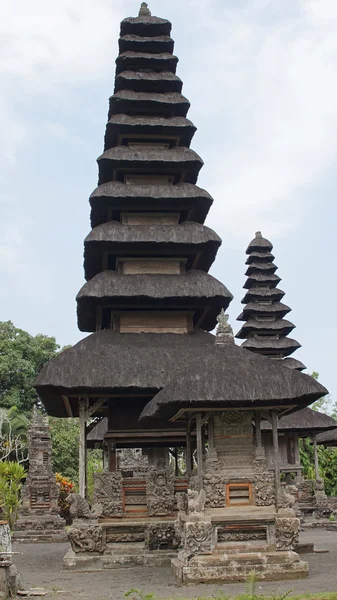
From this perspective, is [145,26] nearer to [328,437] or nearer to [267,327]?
[267,327]

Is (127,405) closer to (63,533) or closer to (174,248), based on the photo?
(174,248)

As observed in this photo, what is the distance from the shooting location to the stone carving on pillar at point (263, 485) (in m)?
13.2

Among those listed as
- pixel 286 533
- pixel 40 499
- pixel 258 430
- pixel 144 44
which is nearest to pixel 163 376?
pixel 258 430

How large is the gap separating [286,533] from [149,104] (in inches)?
569

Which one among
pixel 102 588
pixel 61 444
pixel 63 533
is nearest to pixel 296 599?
pixel 102 588

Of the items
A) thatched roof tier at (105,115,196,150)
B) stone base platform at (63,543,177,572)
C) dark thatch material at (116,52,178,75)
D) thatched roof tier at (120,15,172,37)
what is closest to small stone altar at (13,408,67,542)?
stone base platform at (63,543,177,572)

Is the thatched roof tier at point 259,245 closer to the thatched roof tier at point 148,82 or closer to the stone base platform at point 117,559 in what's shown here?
the thatched roof tier at point 148,82

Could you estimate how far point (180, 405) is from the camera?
42.6 ft

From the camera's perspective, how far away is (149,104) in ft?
70.9

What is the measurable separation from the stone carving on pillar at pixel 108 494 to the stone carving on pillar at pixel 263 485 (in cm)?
390

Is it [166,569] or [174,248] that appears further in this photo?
[174,248]

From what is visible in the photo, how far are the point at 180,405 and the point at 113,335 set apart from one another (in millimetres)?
5869

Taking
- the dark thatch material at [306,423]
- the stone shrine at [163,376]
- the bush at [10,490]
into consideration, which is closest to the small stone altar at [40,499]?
the bush at [10,490]

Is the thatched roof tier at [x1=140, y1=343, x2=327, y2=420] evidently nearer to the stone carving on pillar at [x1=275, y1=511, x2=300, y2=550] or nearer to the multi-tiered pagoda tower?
the stone carving on pillar at [x1=275, y1=511, x2=300, y2=550]
